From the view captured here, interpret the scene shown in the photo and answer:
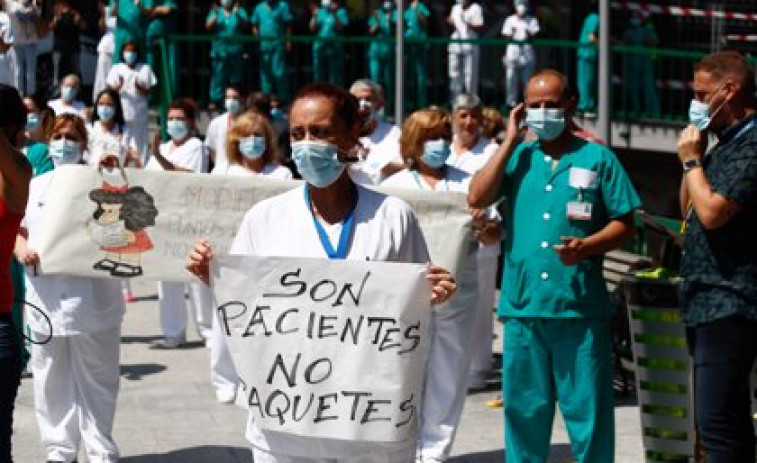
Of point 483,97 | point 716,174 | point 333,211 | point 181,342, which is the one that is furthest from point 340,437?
point 483,97

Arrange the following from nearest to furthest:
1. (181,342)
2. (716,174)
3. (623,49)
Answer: (716,174), (181,342), (623,49)

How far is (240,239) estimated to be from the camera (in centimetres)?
602

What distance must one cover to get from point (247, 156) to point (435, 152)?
6.31ft

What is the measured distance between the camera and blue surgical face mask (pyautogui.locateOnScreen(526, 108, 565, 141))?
7.85 meters

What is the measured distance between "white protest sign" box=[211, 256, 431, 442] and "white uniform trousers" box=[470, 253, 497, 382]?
6018mm

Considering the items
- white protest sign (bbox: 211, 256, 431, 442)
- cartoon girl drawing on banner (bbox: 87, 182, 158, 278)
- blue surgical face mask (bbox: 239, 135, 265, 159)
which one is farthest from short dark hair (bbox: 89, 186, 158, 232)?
white protest sign (bbox: 211, 256, 431, 442)

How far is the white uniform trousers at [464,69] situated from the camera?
22.5 metres

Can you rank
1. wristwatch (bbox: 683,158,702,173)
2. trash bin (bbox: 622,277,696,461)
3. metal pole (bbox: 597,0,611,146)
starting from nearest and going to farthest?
wristwatch (bbox: 683,158,702,173) < trash bin (bbox: 622,277,696,461) < metal pole (bbox: 597,0,611,146)

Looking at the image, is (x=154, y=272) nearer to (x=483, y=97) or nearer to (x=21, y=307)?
(x=21, y=307)

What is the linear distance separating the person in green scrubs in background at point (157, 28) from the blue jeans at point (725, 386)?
52.3 ft

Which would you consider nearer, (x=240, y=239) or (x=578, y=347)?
(x=240, y=239)

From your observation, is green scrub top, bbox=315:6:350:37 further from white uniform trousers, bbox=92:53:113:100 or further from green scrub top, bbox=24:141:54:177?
green scrub top, bbox=24:141:54:177

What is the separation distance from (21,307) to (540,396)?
179 inches

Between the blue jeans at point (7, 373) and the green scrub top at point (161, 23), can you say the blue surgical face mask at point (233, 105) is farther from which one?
the blue jeans at point (7, 373)
